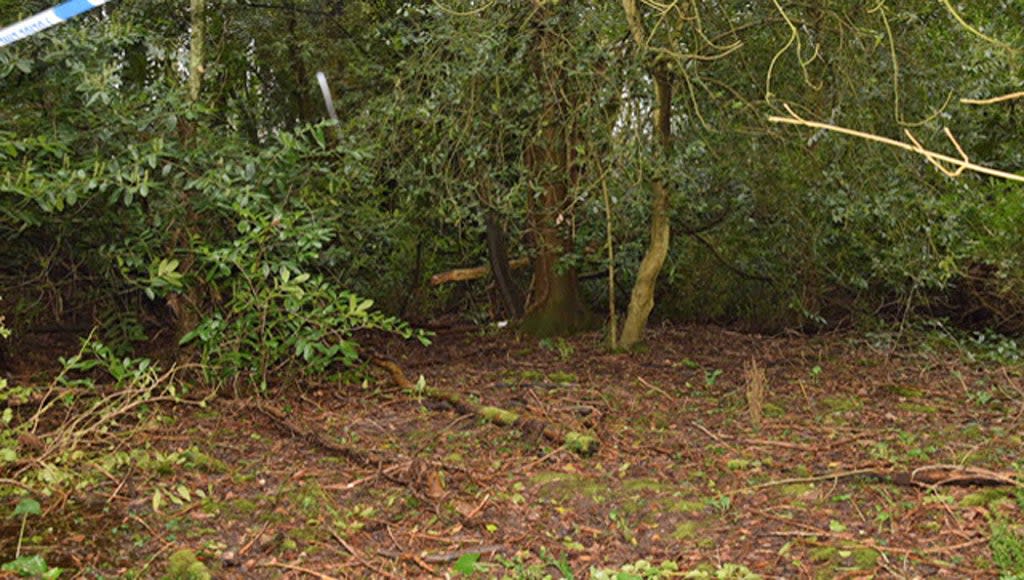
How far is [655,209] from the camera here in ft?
24.3

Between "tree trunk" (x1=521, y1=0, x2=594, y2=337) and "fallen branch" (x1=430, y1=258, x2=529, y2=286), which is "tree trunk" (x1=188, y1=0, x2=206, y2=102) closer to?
"tree trunk" (x1=521, y1=0, x2=594, y2=337)

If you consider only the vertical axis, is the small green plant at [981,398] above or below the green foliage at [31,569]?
below

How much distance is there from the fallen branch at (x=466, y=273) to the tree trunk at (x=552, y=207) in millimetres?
428

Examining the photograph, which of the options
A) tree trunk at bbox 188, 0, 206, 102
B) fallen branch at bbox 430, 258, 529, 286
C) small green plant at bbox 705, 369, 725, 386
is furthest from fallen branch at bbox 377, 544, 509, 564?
fallen branch at bbox 430, 258, 529, 286

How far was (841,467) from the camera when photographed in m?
4.80

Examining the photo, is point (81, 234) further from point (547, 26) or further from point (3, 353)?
point (547, 26)

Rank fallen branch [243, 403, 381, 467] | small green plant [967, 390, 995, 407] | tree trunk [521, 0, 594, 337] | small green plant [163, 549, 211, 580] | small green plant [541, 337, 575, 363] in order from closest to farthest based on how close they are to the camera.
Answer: small green plant [163, 549, 211, 580], fallen branch [243, 403, 381, 467], small green plant [967, 390, 995, 407], tree trunk [521, 0, 594, 337], small green plant [541, 337, 575, 363]

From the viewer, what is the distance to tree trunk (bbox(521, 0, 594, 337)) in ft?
22.9

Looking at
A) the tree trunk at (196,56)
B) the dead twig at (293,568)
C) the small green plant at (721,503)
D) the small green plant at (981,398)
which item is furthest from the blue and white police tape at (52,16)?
the small green plant at (981,398)

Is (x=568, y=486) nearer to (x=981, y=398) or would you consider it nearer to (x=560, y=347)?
(x=981, y=398)

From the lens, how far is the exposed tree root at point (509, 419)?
5.23m

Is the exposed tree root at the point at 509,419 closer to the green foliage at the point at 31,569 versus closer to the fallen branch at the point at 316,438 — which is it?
the fallen branch at the point at 316,438

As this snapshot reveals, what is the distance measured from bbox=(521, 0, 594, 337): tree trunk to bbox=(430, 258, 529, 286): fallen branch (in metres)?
0.43

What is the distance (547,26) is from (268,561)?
4.20 metres
